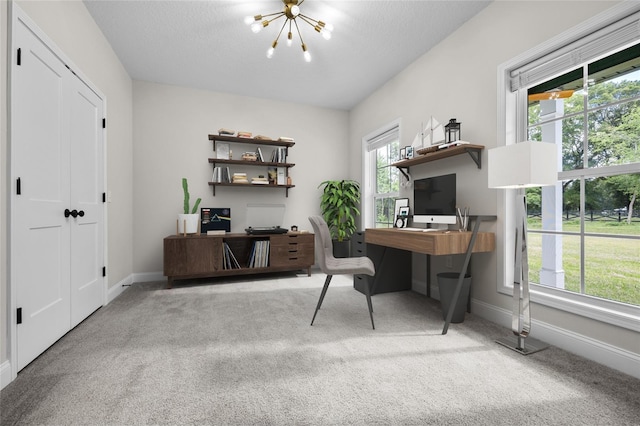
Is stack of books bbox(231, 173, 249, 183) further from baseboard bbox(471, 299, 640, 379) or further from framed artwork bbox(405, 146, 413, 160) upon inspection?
baseboard bbox(471, 299, 640, 379)

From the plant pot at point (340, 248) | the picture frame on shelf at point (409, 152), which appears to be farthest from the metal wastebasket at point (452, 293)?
the plant pot at point (340, 248)

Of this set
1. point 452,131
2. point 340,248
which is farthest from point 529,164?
point 340,248

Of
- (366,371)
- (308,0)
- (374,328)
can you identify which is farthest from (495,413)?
(308,0)

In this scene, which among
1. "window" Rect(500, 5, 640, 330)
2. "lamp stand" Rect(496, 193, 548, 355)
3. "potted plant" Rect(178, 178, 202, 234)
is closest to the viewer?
"window" Rect(500, 5, 640, 330)

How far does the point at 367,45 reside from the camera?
311 centimetres

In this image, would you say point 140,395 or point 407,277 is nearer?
point 140,395

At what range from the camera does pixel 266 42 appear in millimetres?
3066

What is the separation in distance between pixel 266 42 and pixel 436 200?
2.41 metres

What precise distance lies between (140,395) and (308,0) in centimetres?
299

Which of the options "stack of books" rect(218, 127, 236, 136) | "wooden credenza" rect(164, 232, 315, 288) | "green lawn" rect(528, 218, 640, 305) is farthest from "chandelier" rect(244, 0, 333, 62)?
"green lawn" rect(528, 218, 640, 305)

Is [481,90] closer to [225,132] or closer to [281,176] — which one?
[281,176]

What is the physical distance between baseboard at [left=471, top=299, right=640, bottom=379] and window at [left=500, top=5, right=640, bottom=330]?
0.55 ft

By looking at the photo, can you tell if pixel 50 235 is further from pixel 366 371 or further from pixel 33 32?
pixel 366 371

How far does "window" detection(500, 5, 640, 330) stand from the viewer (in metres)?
1.75
